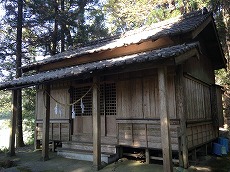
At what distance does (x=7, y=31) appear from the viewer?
52.3 feet

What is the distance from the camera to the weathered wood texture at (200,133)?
297 inches

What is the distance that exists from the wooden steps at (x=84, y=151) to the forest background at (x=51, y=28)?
20.4 ft

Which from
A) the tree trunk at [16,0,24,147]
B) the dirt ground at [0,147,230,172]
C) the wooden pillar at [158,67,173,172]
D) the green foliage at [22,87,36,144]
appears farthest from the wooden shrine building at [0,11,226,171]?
the green foliage at [22,87,36,144]

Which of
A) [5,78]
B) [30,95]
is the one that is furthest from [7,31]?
[30,95]

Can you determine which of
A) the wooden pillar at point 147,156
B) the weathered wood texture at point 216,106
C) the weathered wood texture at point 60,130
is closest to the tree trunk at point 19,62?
the weathered wood texture at point 60,130

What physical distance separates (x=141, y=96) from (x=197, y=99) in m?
2.68

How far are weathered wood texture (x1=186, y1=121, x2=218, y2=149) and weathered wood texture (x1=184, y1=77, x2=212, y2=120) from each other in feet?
1.07

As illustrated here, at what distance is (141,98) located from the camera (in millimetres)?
7895

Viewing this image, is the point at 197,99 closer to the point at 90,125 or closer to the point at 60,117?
the point at 90,125

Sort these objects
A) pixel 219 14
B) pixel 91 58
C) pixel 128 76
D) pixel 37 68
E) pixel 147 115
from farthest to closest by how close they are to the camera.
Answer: pixel 219 14 → pixel 37 68 → pixel 91 58 → pixel 128 76 → pixel 147 115

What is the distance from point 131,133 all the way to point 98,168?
1.78 metres

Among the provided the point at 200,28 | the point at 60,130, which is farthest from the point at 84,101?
the point at 200,28

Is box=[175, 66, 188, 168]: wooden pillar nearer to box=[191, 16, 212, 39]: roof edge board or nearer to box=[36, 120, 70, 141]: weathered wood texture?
box=[191, 16, 212, 39]: roof edge board

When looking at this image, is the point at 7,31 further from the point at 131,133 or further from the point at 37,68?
the point at 131,133
